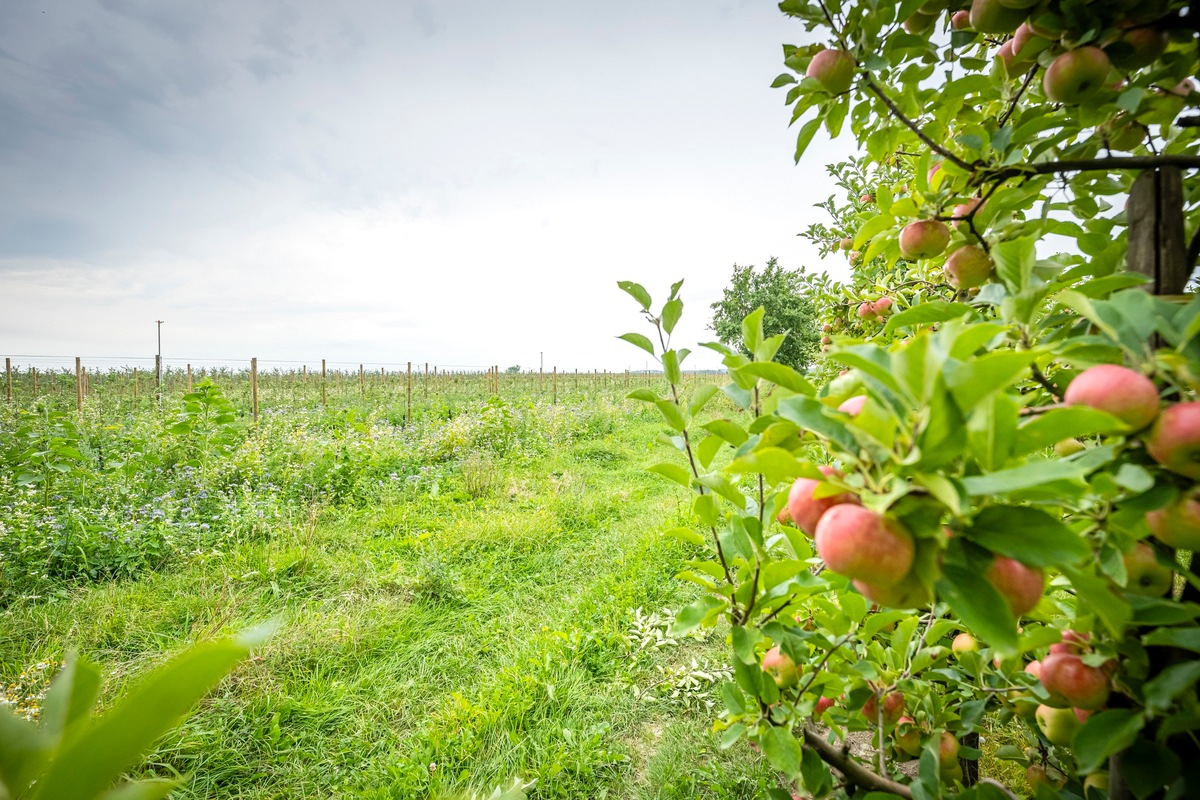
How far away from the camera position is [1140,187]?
0.82m

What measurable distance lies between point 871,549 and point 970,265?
28.4 inches

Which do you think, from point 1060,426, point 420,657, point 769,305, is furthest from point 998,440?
point 769,305

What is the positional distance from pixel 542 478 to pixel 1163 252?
5809 millimetres

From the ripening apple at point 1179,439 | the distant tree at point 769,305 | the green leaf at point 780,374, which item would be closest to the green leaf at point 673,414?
the green leaf at point 780,374

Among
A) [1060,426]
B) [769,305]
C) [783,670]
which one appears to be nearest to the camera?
[1060,426]

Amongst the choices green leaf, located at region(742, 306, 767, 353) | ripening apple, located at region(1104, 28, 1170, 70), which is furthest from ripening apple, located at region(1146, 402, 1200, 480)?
ripening apple, located at region(1104, 28, 1170, 70)

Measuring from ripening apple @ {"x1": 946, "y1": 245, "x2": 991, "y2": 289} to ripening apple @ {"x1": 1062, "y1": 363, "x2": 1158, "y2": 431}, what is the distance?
0.49 m

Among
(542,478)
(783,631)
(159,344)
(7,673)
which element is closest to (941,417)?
(783,631)

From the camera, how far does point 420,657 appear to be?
2.90m

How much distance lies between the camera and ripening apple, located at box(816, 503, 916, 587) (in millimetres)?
552

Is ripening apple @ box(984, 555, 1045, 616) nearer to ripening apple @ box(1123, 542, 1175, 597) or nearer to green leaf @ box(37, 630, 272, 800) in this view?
ripening apple @ box(1123, 542, 1175, 597)

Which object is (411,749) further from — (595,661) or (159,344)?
(159,344)

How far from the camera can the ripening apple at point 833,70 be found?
1.00 m

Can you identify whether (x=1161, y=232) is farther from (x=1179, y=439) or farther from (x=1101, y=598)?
(x=1101, y=598)
